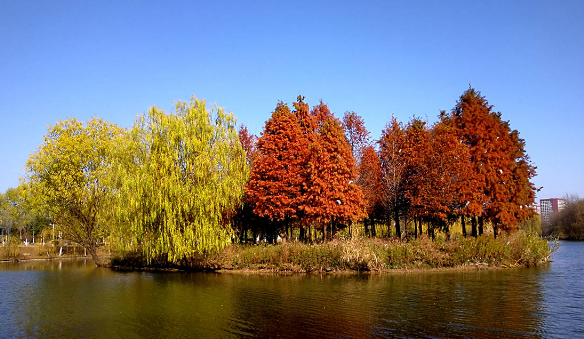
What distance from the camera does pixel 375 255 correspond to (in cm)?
3042

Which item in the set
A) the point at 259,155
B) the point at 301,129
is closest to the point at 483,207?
the point at 301,129

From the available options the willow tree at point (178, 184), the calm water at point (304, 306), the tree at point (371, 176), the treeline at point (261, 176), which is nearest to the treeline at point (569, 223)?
the treeline at point (261, 176)

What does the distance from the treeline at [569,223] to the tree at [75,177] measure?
8557cm

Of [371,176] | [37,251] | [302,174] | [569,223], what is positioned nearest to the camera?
[302,174]

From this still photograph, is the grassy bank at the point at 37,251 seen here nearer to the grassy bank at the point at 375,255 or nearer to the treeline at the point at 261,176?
the treeline at the point at 261,176

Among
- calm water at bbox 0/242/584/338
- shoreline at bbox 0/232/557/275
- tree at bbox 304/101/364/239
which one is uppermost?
tree at bbox 304/101/364/239

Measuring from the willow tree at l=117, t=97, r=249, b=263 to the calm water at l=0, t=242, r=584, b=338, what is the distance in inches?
138

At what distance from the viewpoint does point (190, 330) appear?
49.2 ft

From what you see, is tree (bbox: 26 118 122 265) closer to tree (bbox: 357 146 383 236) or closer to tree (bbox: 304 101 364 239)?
tree (bbox: 304 101 364 239)

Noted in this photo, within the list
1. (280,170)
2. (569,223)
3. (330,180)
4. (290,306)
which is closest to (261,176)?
(280,170)

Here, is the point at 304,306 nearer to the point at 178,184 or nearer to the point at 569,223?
the point at 178,184

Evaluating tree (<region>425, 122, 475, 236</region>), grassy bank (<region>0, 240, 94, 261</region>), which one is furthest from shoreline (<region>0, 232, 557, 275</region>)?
grassy bank (<region>0, 240, 94, 261</region>)

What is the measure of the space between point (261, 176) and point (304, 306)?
17823 mm

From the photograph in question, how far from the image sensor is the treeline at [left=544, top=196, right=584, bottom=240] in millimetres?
85312
